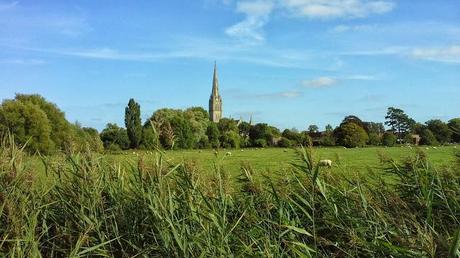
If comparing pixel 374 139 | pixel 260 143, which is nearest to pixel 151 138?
pixel 374 139

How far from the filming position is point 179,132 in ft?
21.9

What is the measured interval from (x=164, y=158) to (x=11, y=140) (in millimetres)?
2235

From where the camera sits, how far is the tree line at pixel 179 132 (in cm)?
657

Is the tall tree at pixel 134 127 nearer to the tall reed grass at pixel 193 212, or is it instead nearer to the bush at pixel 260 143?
the tall reed grass at pixel 193 212

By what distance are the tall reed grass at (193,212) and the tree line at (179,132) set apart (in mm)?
372

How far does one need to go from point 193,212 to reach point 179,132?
1.59 meters

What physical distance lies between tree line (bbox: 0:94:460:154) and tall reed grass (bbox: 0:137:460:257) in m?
0.37

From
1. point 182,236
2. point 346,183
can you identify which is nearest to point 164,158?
point 182,236

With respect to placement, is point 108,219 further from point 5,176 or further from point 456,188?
point 456,188

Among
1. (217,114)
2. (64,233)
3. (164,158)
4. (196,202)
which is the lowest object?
(64,233)

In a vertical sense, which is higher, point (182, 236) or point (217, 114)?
point (217, 114)

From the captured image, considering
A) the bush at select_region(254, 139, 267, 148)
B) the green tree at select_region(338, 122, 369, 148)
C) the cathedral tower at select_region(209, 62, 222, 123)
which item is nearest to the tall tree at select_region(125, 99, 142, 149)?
the green tree at select_region(338, 122, 369, 148)

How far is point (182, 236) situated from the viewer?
502 cm

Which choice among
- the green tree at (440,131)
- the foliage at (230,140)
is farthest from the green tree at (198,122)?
the green tree at (440,131)
